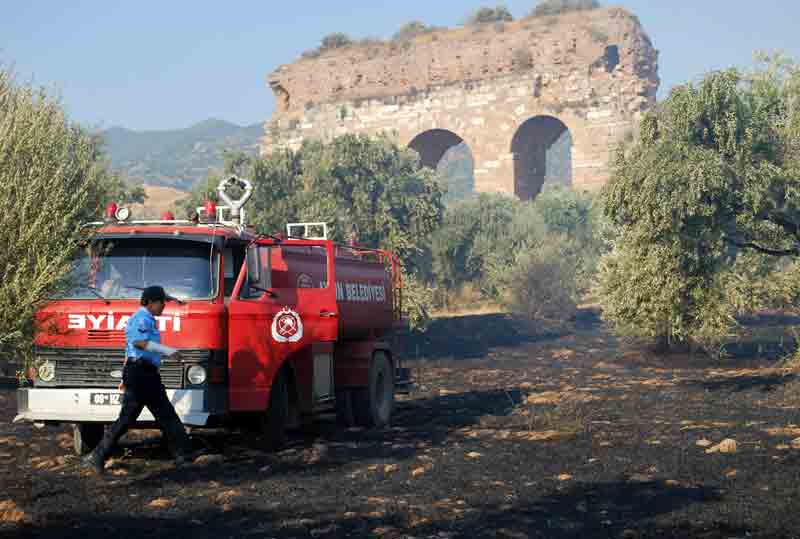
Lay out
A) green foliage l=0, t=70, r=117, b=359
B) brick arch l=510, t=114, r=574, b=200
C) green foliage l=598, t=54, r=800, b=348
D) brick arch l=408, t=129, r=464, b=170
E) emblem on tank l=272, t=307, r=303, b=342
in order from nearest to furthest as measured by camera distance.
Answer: green foliage l=0, t=70, r=117, b=359 < emblem on tank l=272, t=307, r=303, b=342 < green foliage l=598, t=54, r=800, b=348 < brick arch l=510, t=114, r=574, b=200 < brick arch l=408, t=129, r=464, b=170

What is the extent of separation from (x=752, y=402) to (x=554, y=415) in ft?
11.8

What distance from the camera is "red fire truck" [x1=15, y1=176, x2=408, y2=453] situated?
36.6 feet

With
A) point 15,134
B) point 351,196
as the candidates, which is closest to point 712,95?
point 15,134

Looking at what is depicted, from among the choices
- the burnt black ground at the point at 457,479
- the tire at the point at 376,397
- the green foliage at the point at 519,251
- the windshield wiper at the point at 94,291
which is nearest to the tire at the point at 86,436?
the burnt black ground at the point at 457,479

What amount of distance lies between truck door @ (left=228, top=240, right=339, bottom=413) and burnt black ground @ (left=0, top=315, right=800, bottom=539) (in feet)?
2.30

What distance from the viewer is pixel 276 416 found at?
1220 centimetres

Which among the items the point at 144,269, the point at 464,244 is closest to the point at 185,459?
the point at 144,269

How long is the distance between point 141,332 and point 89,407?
3.98 ft

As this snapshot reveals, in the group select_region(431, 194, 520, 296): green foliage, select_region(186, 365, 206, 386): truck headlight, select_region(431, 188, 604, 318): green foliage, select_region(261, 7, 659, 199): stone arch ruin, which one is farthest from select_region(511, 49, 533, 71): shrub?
select_region(186, 365, 206, 386): truck headlight

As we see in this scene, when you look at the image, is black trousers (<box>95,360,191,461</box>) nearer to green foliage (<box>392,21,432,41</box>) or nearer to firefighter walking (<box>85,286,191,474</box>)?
firefighter walking (<box>85,286,191,474</box>)

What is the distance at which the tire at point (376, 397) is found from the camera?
14.7m

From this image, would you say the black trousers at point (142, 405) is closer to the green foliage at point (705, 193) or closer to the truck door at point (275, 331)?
the truck door at point (275, 331)

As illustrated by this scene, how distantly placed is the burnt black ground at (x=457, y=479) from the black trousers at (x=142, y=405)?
15.0 inches

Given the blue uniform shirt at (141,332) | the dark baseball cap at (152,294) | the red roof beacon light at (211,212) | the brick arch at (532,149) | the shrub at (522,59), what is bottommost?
the blue uniform shirt at (141,332)
